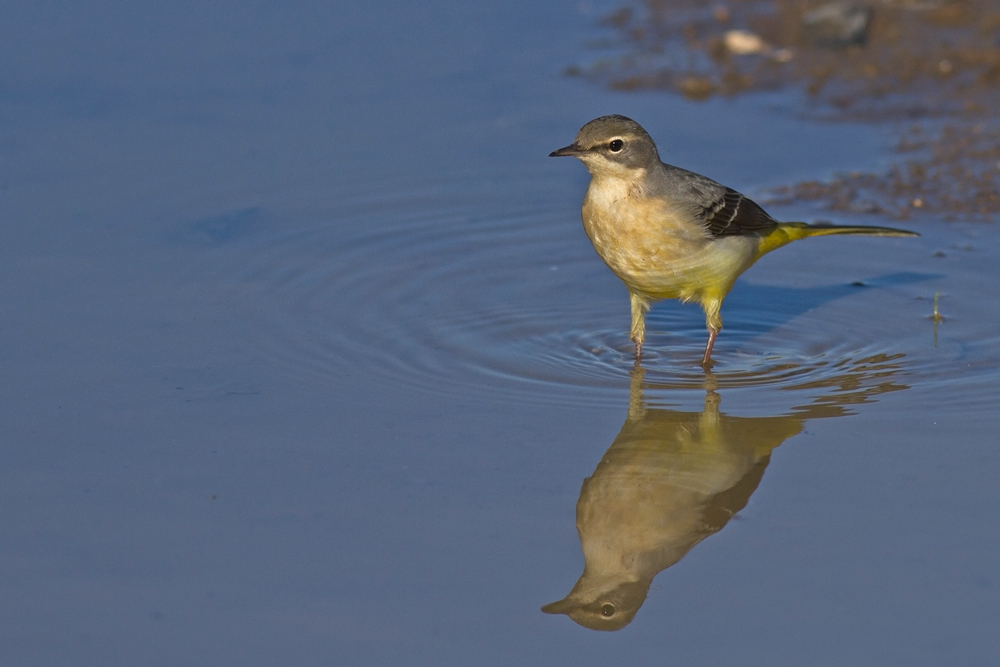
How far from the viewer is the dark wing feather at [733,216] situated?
25.2 ft

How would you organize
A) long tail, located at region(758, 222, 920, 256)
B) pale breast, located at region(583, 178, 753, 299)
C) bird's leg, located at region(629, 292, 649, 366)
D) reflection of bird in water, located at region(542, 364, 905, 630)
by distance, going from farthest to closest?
1. long tail, located at region(758, 222, 920, 256)
2. bird's leg, located at region(629, 292, 649, 366)
3. pale breast, located at region(583, 178, 753, 299)
4. reflection of bird in water, located at region(542, 364, 905, 630)

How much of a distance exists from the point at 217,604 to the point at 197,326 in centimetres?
298

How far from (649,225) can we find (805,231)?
4.84 feet

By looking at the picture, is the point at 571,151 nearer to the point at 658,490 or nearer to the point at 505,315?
the point at 505,315

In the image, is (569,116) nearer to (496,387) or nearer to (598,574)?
(496,387)

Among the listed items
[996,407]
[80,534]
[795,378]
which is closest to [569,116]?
[795,378]

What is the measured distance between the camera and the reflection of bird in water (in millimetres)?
5168

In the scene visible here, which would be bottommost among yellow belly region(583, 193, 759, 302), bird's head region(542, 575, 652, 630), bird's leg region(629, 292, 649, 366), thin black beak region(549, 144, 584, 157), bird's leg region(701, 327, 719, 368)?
bird's head region(542, 575, 652, 630)

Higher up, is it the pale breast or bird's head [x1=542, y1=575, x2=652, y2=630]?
the pale breast

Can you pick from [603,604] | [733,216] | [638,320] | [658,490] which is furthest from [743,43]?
[603,604]

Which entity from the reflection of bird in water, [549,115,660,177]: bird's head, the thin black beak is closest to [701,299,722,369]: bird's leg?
the reflection of bird in water

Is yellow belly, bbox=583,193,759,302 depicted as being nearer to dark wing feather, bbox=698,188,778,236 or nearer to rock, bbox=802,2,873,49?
dark wing feather, bbox=698,188,778,236

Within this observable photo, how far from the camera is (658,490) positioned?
235 inches

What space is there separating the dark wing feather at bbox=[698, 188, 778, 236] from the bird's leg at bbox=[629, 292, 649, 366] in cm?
59
